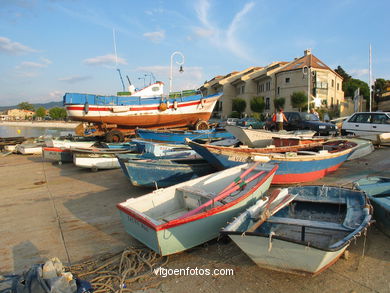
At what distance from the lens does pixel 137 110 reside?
16.9 m

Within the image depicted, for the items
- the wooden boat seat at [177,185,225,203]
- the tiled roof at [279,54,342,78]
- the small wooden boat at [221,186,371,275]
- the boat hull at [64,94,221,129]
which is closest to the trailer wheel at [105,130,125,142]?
the boat hull at [64,94,221,129]

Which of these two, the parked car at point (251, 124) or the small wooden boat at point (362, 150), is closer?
the small wooden boat at point (362, 150)

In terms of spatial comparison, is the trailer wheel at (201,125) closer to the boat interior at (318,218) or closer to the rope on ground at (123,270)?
the boat interior at (318,218)

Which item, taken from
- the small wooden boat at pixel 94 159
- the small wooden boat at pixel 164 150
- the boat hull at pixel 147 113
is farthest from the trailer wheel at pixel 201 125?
the small wooden boat at pixel 94 159

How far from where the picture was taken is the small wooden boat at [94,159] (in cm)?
1048

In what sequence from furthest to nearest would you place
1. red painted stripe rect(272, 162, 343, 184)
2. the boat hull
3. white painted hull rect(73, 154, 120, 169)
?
the boat hull < white painted hull rect(73, 154, 120, 169) < red painted stripe rect(272, 162, 343, 184)

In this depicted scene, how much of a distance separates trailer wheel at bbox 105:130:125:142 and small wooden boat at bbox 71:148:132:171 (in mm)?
4847

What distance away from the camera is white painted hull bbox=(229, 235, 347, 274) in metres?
3.00

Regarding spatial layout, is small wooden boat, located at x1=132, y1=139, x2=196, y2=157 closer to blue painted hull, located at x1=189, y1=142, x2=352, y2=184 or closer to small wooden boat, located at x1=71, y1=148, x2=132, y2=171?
small wooden boat, located at x1=71, y1=148, x2=132, y2=171

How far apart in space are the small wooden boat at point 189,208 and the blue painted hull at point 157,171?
1647 mm

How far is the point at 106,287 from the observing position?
3.39m

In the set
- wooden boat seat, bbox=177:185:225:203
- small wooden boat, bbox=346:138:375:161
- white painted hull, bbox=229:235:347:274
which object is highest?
small wooden boat, bbox=346:138:375:161

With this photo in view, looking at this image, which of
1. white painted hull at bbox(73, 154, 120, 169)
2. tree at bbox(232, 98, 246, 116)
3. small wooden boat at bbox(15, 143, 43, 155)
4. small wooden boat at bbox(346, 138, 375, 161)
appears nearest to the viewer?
small wooden boat at bbox(346, 138, 375, 161)

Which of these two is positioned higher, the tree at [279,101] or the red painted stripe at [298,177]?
the tree at [279,101]
